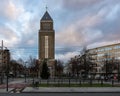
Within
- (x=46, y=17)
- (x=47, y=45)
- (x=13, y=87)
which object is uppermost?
(x=46, y=17)

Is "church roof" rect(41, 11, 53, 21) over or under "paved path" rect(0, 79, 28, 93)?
over

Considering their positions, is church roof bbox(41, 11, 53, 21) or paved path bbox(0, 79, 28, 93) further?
church roof bbox(41, 11, 53, 21)

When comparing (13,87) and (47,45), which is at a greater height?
(47,45)

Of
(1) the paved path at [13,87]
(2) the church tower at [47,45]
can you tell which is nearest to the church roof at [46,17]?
(2) the church tower at [47,45]

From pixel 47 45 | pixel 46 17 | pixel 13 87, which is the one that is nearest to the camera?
pixel 13 87

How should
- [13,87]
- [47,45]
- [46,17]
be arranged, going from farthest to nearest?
[46,17] < [47,45] < [13,87]

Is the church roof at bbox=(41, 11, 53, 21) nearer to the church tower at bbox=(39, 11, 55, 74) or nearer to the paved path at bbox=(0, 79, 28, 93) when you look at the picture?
the church tower at bbox=(39, 11, 55, 74)

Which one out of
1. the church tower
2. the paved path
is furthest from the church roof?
the paved path

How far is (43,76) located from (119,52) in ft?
279

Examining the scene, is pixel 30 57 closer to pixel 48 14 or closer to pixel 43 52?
pixel 43 52

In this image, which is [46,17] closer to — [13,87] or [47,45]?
[47,45]

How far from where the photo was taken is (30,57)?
163m

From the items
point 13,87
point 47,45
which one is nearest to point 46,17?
point 47,45

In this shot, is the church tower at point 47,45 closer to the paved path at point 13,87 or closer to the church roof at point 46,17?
the church roof at point 46,17
